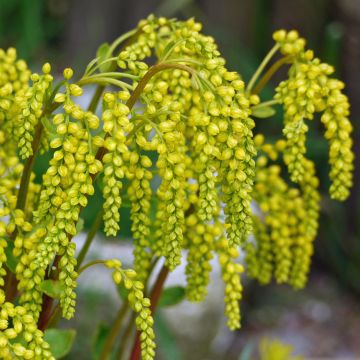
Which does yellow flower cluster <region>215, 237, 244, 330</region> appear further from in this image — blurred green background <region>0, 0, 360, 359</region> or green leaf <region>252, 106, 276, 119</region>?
blurred green background <region>0, 0, 360, 359</region>

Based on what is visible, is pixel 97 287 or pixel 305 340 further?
pixel 305 340

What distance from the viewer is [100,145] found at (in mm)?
1024

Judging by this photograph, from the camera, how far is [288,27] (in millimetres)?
3287

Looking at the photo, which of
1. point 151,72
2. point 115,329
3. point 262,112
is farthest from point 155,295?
point 151,72

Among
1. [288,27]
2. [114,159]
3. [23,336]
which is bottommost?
[23,336]

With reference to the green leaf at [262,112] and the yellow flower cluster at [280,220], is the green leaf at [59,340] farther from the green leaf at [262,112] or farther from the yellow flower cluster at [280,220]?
the green leaf at [262,112]

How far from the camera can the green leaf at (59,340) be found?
127 cm

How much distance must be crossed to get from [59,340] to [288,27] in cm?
227

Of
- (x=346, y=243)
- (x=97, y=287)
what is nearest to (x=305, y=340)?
(x=346, y=243)

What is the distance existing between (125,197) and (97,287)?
140 cm

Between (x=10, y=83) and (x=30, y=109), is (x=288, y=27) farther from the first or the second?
(x=30, y=109)

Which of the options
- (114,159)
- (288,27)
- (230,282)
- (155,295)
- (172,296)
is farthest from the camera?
(288,27)

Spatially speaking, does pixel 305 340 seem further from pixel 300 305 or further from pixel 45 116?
pixel 45 116

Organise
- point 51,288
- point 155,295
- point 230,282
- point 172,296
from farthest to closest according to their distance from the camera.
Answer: point 172,296 < point 155,295 < point 230,282 < point 51,288
